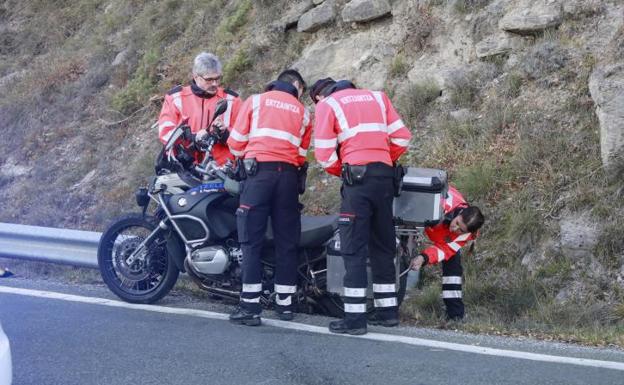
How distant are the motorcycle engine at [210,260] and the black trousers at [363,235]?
42.0 inches

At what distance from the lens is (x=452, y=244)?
7.33 m

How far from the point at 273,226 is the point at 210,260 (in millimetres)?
589

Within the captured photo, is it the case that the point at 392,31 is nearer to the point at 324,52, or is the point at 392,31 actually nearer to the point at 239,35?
the point at 324,52

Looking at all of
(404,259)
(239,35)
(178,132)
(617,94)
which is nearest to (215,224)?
(178,132)

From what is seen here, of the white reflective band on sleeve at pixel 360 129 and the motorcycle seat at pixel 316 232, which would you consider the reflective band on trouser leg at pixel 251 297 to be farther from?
the white reflective band on sleeve at pixel 360 129

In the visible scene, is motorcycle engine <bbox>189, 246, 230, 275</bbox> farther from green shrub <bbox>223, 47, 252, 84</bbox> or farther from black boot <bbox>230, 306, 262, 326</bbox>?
green shrub <bbox>223, 47, 252, 84</bbox>

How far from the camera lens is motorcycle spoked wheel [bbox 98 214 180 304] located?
764 cm

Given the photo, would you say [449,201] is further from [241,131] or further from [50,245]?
[50,245]

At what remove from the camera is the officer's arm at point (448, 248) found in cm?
726

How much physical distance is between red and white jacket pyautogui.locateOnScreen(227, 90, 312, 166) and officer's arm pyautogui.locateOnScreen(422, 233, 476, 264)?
4.24 ft

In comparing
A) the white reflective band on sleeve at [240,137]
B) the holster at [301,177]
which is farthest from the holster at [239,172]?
the holster at [301,177]

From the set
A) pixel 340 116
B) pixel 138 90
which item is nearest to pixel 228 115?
pixel 340 116

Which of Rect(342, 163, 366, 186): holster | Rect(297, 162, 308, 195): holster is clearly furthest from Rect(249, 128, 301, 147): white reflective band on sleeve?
Rect(342, 163, 366, 186): holster

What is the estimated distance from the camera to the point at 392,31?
11289mm
